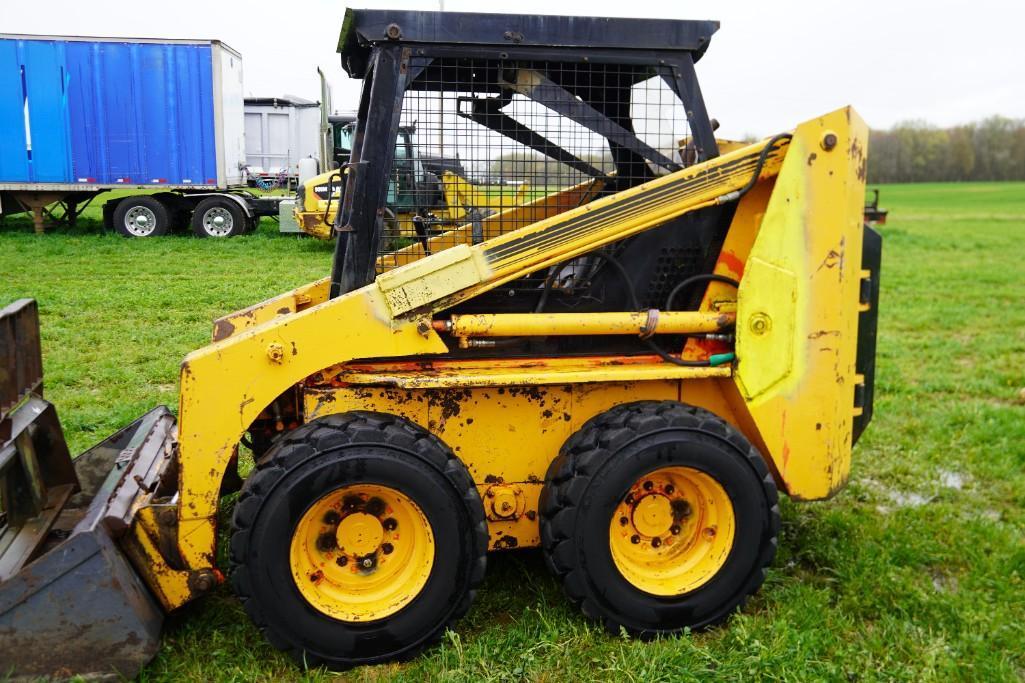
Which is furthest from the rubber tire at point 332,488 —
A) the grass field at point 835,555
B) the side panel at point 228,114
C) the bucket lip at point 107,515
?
the side panel at point 228,114

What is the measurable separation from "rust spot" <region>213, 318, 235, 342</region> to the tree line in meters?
69.2

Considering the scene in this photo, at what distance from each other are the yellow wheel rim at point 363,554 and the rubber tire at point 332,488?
0.05m

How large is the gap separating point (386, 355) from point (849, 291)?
1.86 m

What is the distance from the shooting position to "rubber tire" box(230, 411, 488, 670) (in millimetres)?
3209

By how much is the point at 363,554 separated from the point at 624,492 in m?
1.02

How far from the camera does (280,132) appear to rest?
2462 cm

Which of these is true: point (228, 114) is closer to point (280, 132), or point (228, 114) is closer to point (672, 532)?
point (280, 132)

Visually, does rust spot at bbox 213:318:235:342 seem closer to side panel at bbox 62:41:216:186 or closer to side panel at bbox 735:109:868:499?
side panel at bbox 735:109:868:499

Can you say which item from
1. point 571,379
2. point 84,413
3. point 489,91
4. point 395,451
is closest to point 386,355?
point 395,451

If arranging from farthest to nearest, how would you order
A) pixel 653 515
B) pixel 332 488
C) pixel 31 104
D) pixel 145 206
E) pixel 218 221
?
pixel 218 221
pixel 145 206
pixel 31 104
pixel 653 515
pixel 332 488

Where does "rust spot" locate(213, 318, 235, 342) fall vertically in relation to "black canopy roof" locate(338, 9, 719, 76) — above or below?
below

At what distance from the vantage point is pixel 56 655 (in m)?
3.08

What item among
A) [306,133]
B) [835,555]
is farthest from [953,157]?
[835,555]

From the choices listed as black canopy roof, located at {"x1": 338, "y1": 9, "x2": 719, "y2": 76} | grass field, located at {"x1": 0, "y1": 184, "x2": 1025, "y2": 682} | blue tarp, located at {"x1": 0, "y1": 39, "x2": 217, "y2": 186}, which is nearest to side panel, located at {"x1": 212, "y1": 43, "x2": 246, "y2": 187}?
blue tarp, located at {"x1": 0, "y1": 39, "x2": 217, "y2": 186}
